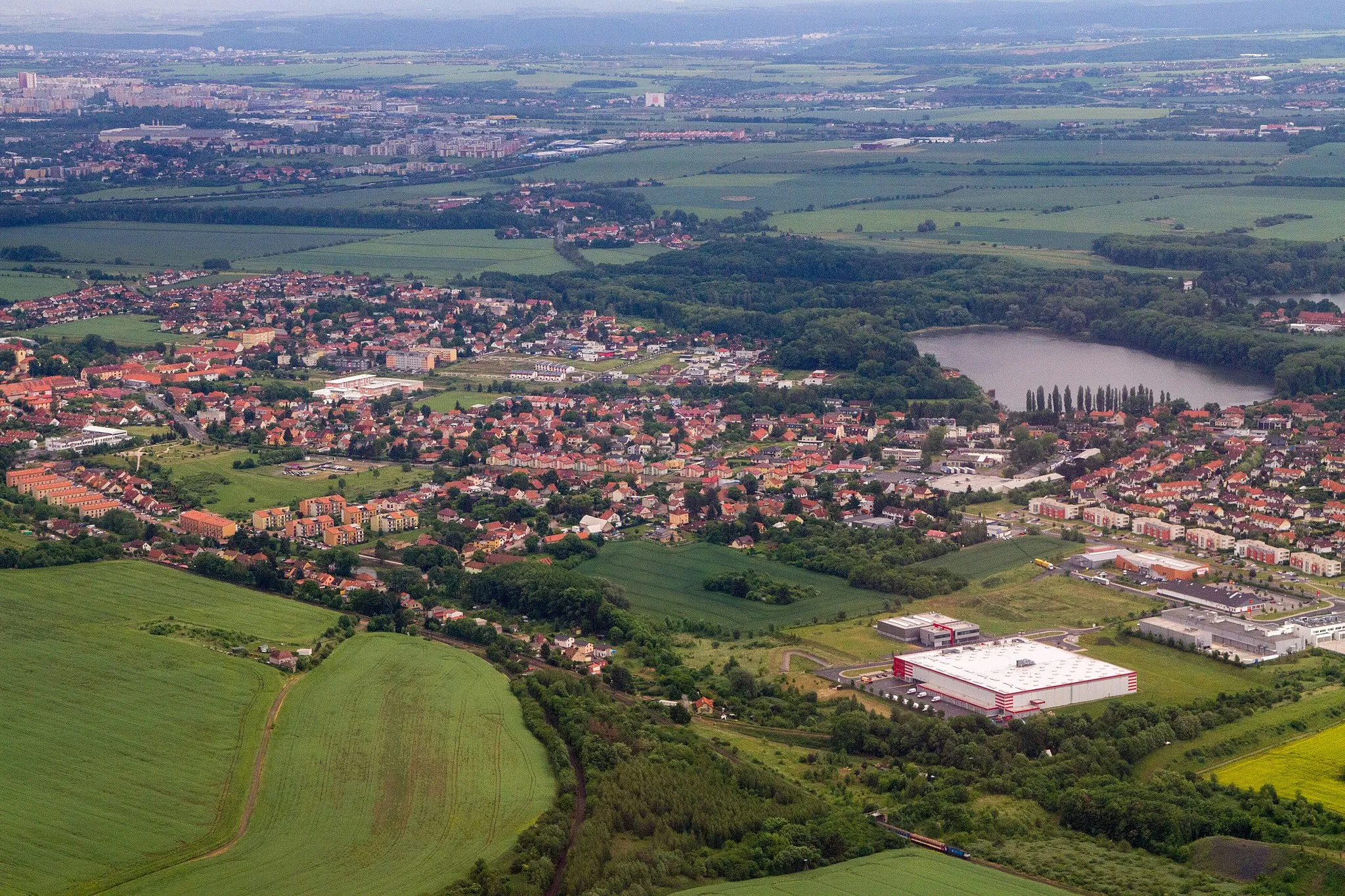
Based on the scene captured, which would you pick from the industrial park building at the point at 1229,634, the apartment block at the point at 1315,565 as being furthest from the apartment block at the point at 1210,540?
the industrial park building at the point at 1229,634

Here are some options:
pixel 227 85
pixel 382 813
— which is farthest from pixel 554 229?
pixel 227 85

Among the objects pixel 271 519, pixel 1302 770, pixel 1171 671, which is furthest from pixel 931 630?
pixel 271 519

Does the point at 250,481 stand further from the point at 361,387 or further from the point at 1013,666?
the point at 1013,666

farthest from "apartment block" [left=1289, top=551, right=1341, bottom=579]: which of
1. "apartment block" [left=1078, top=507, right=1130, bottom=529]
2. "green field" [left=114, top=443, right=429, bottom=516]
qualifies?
"green field" [left=114, top=443, right=429, bottom=516]

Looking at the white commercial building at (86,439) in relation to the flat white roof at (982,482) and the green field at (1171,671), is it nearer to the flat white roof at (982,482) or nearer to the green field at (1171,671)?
the flat white roof at (982,482)

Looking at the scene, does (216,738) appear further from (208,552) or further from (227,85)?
(227,85)

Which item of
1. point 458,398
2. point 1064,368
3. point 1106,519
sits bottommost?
point 458,398

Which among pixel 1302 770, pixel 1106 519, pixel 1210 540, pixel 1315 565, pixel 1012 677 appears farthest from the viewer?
pixel 1106 519

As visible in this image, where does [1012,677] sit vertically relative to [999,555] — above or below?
above
